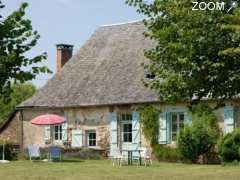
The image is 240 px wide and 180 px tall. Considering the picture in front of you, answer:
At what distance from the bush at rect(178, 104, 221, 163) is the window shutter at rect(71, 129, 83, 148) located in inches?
244

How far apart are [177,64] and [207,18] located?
1.38 metres

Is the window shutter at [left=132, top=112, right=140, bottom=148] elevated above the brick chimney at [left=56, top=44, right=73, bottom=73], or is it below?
below

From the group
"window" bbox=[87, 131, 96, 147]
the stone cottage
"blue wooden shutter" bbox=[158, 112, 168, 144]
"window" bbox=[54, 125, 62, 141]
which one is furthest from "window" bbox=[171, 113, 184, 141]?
"window" bbox=[54, 125, 62, 141]

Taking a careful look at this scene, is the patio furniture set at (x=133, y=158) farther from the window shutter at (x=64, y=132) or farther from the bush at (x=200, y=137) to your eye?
the window shutter at (x=64, y=132)

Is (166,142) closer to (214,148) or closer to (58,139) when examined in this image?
(214,148)

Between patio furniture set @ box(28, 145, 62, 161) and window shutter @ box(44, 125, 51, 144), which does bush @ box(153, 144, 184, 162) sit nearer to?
patio furniture set @ box(28, 145, 62, 161)

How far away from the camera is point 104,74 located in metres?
29.4

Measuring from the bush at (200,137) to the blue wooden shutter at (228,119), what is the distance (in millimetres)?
404

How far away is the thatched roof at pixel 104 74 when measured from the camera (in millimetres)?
27312

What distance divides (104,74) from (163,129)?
5.12 m

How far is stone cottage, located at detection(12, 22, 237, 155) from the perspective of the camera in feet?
84.5

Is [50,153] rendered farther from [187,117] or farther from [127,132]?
[187,117]

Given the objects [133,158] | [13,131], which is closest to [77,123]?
[13,131]

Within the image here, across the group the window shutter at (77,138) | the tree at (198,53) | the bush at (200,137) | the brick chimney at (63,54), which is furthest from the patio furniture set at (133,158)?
the brick chimney at (63,54)
